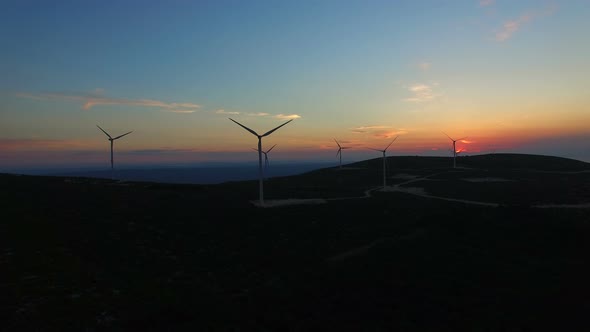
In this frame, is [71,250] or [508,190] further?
[508,190]

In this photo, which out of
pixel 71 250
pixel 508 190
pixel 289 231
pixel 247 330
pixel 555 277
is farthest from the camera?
pixel 508 190

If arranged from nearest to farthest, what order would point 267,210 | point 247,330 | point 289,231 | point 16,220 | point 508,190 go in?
1. point 247,330
2. point 16,220
3. point 289,231
4. point 267,210
5. point 508,190

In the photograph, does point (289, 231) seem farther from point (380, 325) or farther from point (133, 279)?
point (380, 325)

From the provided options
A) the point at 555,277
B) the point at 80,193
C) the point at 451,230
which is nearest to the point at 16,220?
the point at 80,193

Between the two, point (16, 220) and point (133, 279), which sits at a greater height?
point (16, 220)

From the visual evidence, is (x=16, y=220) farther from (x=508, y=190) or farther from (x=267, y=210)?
(x=508, y=190)

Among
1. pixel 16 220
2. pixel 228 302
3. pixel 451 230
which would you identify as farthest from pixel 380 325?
pixel 16 220
